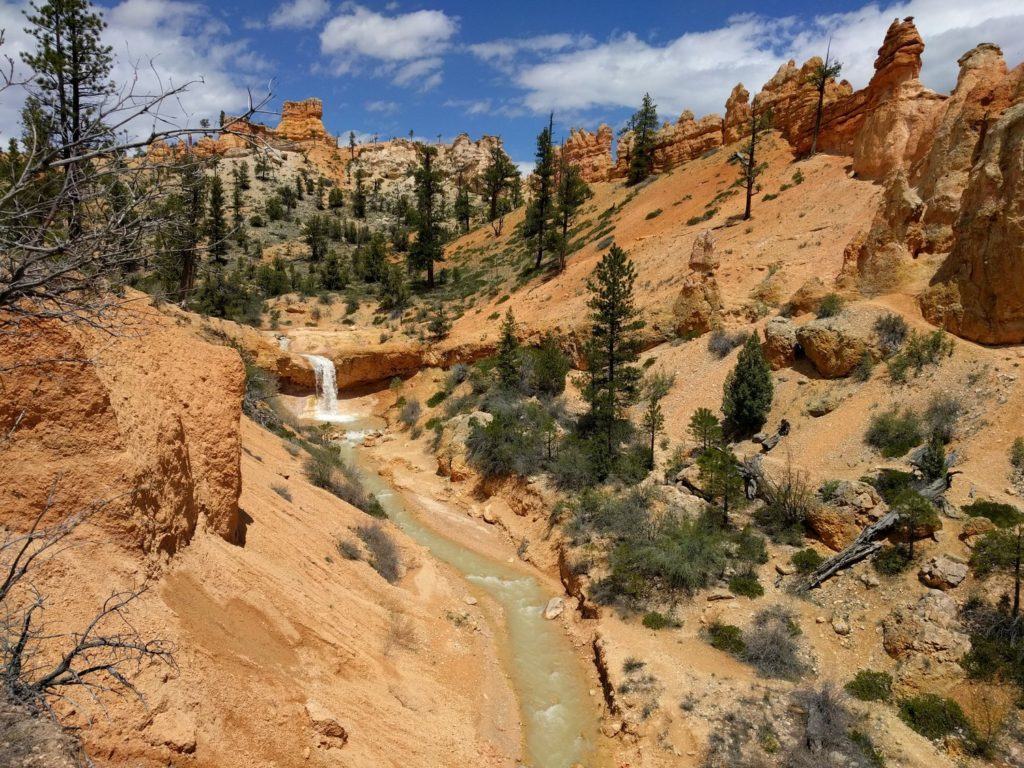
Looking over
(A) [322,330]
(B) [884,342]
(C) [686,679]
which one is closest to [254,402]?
(A) [322,330]

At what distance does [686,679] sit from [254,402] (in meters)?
18.3

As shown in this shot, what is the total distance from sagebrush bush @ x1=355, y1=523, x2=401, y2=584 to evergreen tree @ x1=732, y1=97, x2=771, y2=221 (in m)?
31.7

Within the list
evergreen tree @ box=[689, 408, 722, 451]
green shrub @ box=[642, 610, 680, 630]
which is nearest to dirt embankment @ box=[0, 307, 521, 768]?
green shrub @ box=[642, 610, 680, 630]

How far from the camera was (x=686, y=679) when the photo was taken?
37.9 feet

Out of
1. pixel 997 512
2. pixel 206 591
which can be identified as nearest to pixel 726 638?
pixel 997 512

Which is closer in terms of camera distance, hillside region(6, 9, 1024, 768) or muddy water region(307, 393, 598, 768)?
hillside region(6, 9, 1024, 768)

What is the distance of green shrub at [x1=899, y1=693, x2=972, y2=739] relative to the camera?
31.6 ft

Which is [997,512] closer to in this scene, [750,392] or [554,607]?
[750,392]

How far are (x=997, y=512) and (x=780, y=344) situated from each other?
34.1 ft

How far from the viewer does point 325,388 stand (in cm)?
3192

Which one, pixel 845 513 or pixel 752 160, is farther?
pixel 752 160

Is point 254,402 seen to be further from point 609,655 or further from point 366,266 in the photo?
point 366,266

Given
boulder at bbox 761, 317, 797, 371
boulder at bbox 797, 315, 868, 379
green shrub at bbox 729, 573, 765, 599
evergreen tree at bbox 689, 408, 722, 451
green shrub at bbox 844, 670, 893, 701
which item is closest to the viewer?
green shrub at bbox 844, 670, 893, 701

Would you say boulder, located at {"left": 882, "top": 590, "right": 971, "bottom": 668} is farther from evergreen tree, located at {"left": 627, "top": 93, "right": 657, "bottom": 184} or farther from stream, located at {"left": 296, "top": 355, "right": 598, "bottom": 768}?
evergreen tree, located at {"left": 627, "top": 93, "right": 657, "bottom": 184}
